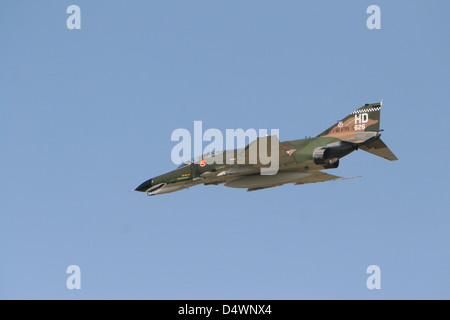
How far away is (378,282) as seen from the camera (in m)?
29.7

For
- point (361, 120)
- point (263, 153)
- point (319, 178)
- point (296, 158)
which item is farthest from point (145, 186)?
point (361, 120)

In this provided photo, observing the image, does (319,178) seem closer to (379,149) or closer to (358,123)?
(379,149)

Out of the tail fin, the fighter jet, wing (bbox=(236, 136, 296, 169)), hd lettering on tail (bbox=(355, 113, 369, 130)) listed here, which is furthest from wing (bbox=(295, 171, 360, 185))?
hd lettering on tail (bbox=(355, 113, 369, 130))

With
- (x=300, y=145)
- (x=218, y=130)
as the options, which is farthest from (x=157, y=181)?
(x=300, y=145)

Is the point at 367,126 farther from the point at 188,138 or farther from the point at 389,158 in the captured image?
the point at 188,138

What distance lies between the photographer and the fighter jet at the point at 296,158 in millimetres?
30328

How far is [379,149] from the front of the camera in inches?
1216

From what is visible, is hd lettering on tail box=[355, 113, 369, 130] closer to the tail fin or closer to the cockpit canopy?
the tail fin

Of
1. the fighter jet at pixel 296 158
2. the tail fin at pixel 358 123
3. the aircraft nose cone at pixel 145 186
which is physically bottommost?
the aircraft nose cone at pixel 145 186

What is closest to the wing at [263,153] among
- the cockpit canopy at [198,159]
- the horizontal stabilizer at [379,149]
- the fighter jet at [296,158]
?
the fighter jet at [296,158]

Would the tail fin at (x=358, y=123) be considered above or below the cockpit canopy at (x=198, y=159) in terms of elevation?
above

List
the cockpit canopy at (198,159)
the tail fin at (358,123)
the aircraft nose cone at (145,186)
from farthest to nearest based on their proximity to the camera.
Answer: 1. the aircraft nose cone at (145,186)
2. the cockpit canopy at (198,159)
3. the tail fin at (358,123)

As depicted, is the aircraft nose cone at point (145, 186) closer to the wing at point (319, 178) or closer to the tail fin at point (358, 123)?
the wing at point (319, 178)
